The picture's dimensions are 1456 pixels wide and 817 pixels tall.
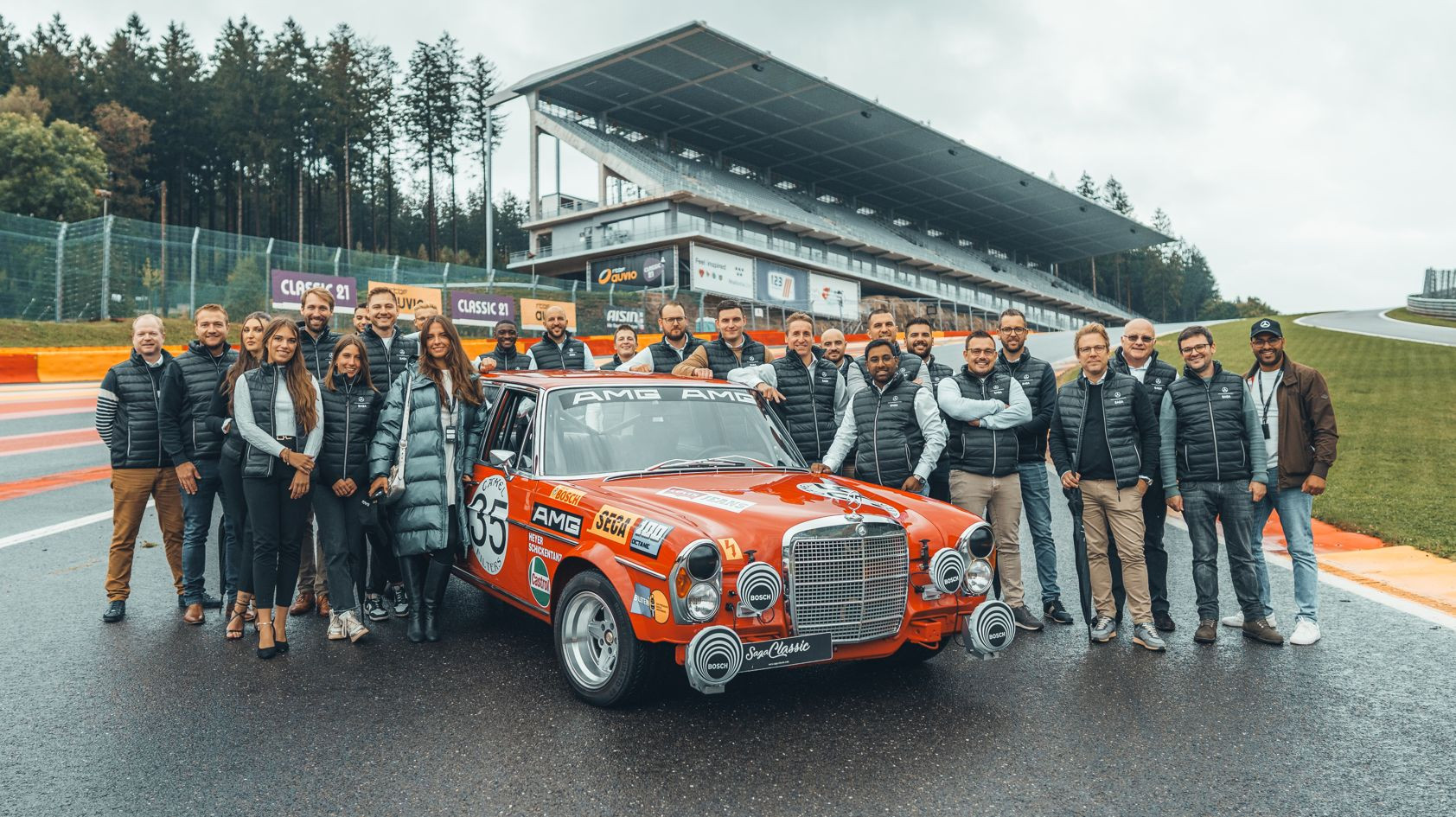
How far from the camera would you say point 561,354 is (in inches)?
310

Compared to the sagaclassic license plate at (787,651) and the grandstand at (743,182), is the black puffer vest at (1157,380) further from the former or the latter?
the grandstand at (743,182)

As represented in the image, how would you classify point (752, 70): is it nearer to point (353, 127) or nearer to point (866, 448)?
point (353, 127)

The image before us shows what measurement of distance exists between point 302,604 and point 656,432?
108 inches

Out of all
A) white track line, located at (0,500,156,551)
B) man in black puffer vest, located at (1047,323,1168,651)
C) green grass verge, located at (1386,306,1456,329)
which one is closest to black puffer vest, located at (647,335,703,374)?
man in black puffer vest, located at (1047,323,1168,651)

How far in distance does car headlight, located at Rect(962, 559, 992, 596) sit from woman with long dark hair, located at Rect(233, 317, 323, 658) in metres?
3.57

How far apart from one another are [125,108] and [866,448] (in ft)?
201

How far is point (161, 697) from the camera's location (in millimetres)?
4270

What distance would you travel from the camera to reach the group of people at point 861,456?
205 inches

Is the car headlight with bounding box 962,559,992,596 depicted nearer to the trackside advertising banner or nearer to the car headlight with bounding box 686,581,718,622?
the car headlight with bounding box 686,581,718,622

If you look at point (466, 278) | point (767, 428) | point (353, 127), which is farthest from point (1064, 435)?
point (353, 127)

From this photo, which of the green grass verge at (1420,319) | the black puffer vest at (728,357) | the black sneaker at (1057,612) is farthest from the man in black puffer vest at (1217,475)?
the green grass verge at (1420,319)

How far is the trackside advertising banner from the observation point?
50.6 metres

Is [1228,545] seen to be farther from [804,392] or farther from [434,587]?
[434,587]

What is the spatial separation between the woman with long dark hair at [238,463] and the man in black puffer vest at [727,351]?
2.80m
